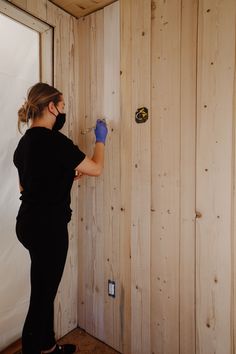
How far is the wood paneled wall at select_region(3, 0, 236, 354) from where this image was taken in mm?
1346

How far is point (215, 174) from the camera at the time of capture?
136 centimetres

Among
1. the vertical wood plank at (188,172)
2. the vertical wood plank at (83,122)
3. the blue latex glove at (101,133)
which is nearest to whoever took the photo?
the vertical wood plank at (188,172)

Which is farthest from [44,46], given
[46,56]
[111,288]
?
[111,288]

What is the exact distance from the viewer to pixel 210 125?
1.36m

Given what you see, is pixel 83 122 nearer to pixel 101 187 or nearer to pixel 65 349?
pixel 101 187

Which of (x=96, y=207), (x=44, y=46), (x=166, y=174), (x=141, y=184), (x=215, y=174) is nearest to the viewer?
(x=215, y=174)

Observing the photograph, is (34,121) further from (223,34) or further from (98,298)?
(98,298)

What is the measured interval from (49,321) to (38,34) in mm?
1826

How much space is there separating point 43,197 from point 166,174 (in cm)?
70

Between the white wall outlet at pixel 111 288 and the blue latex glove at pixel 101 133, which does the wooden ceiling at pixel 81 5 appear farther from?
the white wall outlet at pixel 111 288

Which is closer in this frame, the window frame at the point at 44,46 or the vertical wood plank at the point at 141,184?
the vertical wood plank at the point at 141,184

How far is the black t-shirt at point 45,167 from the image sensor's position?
1357 millimetres

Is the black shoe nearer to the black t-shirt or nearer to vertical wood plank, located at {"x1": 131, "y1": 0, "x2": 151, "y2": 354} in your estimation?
vertical wood plank, located at {"x1": 131, "y1": 0, "x2": 151, "y2": 354}

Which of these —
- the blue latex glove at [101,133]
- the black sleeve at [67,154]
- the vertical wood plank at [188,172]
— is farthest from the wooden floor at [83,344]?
the blue latex glove at [101,133]
